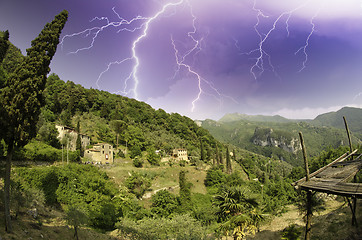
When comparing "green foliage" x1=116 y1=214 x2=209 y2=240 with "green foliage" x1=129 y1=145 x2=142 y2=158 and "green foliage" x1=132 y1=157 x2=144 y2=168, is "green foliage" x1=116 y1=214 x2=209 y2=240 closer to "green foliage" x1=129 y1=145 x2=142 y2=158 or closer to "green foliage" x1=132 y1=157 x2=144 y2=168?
"green foliage" x1=132 y1=157 x2=144 y2=168

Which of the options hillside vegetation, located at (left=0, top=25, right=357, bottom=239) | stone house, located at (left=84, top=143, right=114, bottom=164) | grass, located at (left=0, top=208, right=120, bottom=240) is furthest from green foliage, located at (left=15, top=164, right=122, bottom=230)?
stone house, located at (left=84, top=143, right=114, bottom=164)

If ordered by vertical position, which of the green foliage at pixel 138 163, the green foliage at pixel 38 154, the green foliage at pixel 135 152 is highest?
the green foliage at pixel 38 154

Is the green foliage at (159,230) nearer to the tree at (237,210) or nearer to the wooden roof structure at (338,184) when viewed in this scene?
the tree at (237,210)

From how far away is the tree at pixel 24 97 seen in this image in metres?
9.70

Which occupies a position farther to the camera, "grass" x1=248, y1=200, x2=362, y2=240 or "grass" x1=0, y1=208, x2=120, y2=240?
"grass" x1=248, y1=200, x2=362, y2=240

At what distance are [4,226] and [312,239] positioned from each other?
2227 centimetres

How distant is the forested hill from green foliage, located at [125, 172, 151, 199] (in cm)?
1608

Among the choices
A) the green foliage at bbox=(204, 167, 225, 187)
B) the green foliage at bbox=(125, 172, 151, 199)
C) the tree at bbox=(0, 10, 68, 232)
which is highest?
the tree at bbox=(0, 10, 68, 232)

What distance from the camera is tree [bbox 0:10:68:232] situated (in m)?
9.70

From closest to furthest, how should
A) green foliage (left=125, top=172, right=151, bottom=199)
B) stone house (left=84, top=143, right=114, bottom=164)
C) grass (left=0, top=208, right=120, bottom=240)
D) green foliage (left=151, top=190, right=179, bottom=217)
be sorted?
grass (left=0, top=208, right=120, bottom=240), green foliage (left=151, top=190, right=179, bottom=217), green foliage (left=125, top=172, right=151, bottom=199), stone house (left=84, top=143, right=114, bottom=164)

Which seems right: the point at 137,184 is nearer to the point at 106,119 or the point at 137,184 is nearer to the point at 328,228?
the point at 328,228

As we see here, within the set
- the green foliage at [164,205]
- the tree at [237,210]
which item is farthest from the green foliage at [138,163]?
the tree at [237,210]

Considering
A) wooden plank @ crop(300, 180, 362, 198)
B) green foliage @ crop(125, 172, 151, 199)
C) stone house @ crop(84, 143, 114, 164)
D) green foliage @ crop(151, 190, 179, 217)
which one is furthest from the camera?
stone house @ crop(84, 143, 114, 164)

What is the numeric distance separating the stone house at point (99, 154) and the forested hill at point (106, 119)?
774 centimetres
